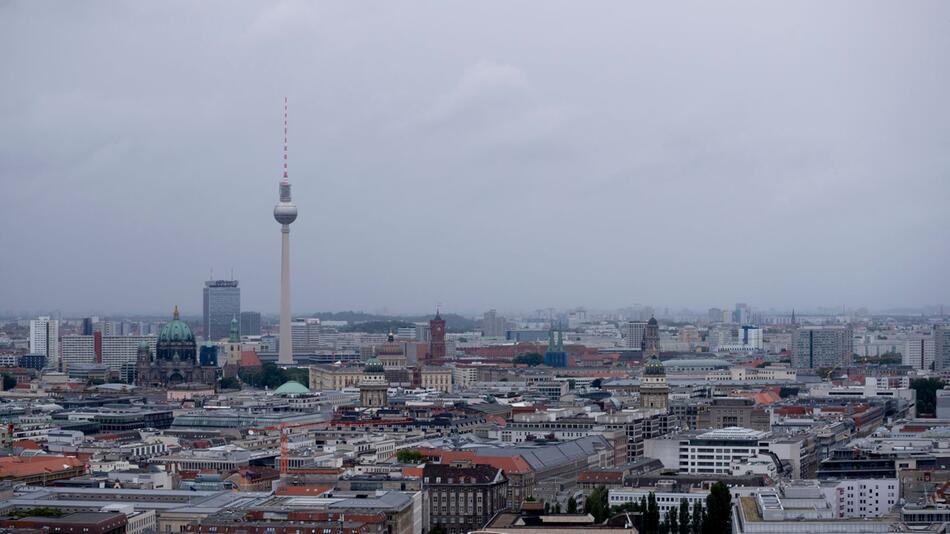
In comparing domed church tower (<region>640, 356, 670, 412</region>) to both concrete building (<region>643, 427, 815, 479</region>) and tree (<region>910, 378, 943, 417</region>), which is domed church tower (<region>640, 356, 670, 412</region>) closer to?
concrete building (<region>643, 427, 815, 479</region>)

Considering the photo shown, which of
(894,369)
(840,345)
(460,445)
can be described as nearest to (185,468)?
(460,445)

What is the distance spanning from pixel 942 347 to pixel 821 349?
1149 centimetres

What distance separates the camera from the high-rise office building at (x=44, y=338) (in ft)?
452

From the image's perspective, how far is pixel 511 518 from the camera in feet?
137

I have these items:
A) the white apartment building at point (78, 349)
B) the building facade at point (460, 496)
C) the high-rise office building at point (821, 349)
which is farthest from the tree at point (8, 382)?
the building facade at point (460, 496)

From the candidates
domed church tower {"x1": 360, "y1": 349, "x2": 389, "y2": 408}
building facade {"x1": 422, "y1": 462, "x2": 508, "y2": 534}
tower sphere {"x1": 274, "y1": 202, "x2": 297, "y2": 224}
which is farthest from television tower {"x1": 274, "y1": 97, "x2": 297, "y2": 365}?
building facade {"x1": 422, "y1": 462, "x2": 508, "y2": 534}

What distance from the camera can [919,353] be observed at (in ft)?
390

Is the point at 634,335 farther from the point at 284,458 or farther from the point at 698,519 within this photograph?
the point at 698,519

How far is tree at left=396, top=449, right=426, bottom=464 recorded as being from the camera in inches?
2085

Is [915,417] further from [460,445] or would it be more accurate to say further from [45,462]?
[45,462]

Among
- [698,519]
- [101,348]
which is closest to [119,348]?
[101,348]

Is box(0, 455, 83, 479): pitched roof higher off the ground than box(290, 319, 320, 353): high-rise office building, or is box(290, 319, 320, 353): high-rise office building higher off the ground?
box(290, 319, 320, 353): high-rise office building

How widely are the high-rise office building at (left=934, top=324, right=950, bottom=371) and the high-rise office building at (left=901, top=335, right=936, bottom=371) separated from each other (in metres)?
1.11

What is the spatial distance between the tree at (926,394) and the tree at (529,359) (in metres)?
36.5
